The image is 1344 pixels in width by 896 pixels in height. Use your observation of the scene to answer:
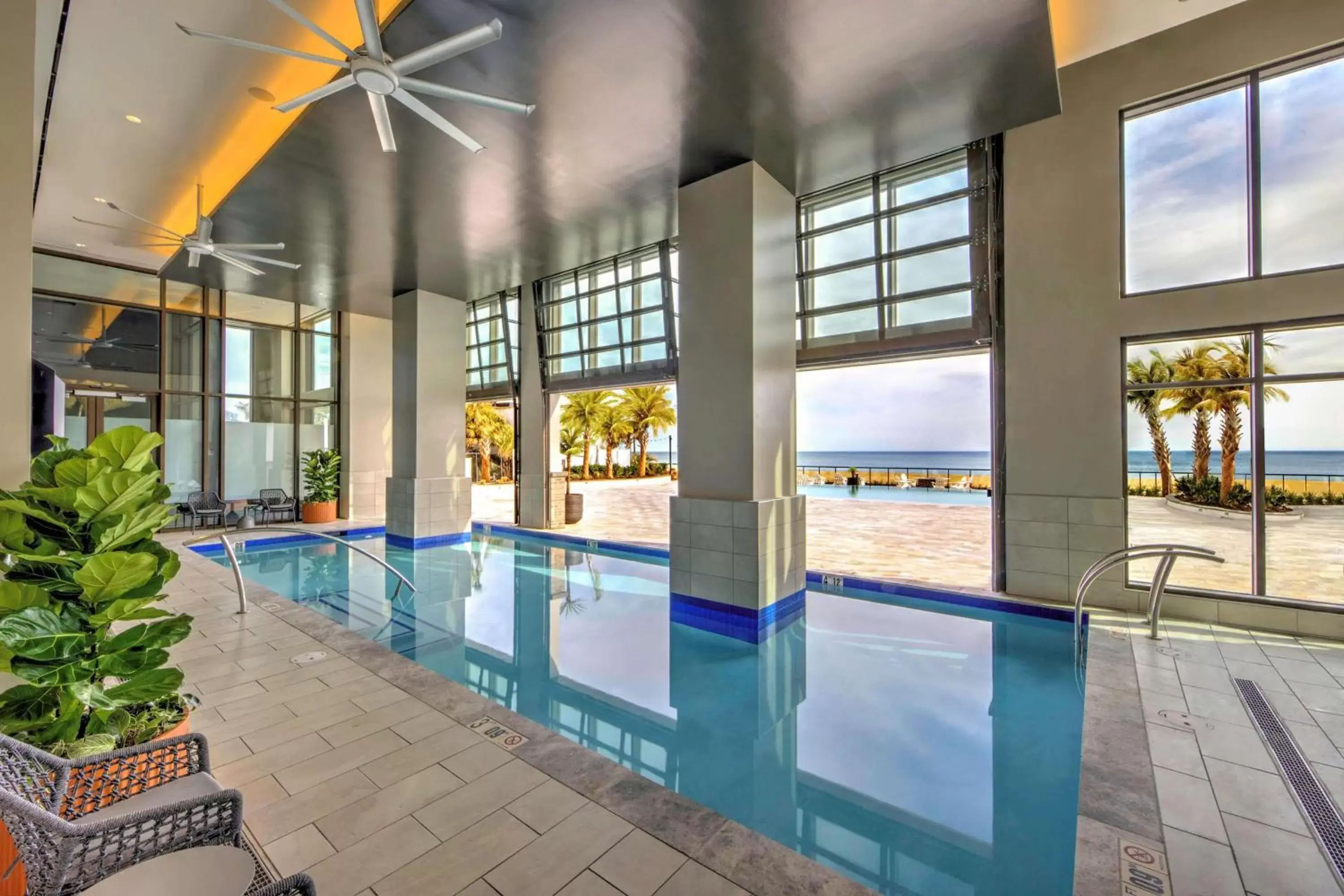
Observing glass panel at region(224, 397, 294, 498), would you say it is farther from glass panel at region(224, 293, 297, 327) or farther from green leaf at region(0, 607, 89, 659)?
green leaf at region(0, 607, 89, 659)

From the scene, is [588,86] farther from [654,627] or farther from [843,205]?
[654,627]

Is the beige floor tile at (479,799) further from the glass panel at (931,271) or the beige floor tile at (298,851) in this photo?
the glass panel at (931,271)

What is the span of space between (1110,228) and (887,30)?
3109 mm

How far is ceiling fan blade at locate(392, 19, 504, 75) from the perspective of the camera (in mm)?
3078

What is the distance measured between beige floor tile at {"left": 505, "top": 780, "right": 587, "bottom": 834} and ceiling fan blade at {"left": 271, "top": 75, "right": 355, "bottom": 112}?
4102 millimetres

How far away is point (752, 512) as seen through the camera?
15.9 ft

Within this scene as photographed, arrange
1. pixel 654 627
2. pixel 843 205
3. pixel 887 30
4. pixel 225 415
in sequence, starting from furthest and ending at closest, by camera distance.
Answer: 1. pixel 225 415
2. pixel 843 205
3. pixel 654 627
4. pixel 887 30

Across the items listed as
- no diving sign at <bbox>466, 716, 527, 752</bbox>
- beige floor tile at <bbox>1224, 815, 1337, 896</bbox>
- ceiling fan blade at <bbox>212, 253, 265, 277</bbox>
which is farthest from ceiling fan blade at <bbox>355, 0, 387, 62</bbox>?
beige floor tile at <bbox>1224, 815, 1337, 896</bbox>

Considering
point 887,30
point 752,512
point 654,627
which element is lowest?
point 654,627

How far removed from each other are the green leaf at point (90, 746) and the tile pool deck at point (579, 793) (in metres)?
0.58

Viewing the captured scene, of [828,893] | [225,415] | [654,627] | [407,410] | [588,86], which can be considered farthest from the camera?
[225,415]

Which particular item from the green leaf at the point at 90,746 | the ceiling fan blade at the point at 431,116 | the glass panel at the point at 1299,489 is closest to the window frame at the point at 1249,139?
the glass panel at the point at 1299,489

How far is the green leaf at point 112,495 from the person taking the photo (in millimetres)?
1822

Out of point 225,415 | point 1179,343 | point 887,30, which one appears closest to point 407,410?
point 225,415
